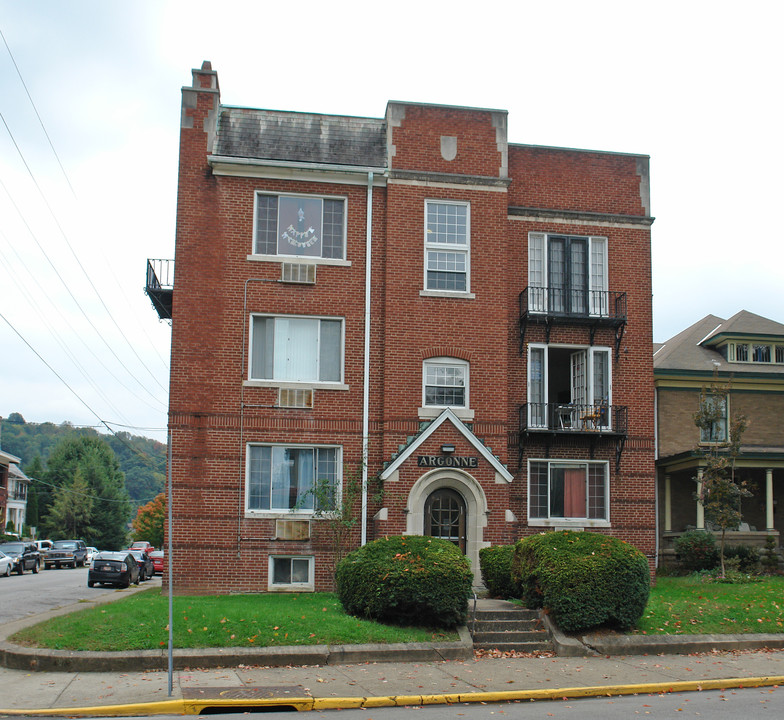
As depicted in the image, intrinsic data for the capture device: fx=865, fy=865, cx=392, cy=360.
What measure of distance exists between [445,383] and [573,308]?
13.9ft

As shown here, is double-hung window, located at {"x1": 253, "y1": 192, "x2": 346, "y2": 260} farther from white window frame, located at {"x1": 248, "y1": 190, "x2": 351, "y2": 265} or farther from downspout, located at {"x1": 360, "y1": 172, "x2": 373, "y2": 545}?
downspout, located at {"x1": 360, "y1": 172, "x2": 373, "y2": 545}

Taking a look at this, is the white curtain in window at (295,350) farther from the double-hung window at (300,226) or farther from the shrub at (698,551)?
the shrub at (698,551)

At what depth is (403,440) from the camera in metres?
20.5

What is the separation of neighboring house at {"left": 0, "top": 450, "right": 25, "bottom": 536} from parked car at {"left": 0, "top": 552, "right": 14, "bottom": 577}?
26.8 metres

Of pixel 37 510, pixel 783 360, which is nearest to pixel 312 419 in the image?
pixel 783 360

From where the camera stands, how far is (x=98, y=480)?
79.4m

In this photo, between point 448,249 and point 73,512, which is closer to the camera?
point 448,249

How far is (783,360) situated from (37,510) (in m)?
71.3

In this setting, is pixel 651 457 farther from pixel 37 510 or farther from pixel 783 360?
pixel 37 510

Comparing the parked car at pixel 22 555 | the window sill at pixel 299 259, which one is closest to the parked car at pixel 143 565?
the parked car at pixel 22 555

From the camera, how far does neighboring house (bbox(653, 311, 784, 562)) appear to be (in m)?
26.7

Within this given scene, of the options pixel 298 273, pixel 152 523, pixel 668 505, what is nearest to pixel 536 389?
pixel 298 273

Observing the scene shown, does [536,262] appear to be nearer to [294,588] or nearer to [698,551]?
[698,551]

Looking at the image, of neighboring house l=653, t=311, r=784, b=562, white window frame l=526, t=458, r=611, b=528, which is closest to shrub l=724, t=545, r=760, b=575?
neighboring house l=653, t=311, r=784, b=562
